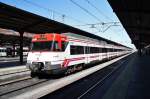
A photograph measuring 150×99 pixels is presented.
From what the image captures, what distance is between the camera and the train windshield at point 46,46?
17.1 m

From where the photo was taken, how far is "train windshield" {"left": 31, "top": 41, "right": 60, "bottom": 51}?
56.1 feet

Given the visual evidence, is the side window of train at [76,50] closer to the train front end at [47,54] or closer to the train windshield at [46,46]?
the train front end at [47,54]

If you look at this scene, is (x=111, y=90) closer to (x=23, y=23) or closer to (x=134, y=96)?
(x=134, y=96)

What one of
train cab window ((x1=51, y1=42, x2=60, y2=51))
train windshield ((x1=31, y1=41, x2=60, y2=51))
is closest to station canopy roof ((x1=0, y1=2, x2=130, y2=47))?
train windshield ((x1=31, y1=41, x2=60, y2=51))

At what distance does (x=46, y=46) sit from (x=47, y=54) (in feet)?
2.67

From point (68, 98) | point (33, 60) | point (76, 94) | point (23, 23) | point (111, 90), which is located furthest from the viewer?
point (23, 23)

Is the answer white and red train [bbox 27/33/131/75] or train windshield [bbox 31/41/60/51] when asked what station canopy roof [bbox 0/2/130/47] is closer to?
white and red train [bbox 27/33/131/75]

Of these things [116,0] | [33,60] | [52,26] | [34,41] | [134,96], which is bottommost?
[134,96]

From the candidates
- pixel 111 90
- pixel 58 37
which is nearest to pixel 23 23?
pixel 58 37

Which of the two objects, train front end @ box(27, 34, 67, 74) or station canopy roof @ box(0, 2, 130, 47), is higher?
station canopy roof @ box(0, 2, 130, 47)

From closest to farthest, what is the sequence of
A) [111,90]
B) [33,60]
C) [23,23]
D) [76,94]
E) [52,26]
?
[76,94]
[111,90]
[33,60]
[23,23]
[52,26]

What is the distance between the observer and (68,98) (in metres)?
11.4

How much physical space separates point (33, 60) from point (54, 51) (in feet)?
4.91

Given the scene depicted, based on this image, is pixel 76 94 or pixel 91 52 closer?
pixel 76 94
